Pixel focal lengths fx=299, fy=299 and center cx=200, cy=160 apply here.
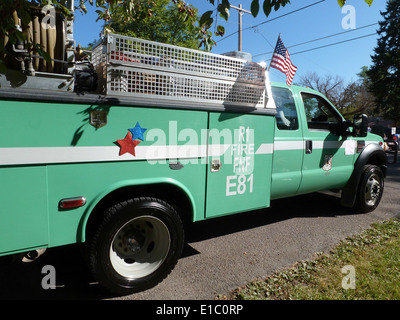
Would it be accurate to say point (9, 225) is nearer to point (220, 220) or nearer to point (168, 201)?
point (168, 201)

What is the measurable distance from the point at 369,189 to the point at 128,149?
4.62 meters

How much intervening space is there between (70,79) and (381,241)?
4.36 m

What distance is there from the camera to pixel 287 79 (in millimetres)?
4871

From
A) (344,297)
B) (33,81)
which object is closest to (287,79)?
(344,297)

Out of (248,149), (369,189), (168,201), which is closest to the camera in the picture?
(168,201)

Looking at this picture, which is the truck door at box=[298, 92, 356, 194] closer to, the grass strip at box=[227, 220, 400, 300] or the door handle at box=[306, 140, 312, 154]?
the door handle at box=[306, 140, 312, 154]

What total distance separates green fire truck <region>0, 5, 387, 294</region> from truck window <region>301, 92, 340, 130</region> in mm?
972

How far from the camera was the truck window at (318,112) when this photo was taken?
4648 mm

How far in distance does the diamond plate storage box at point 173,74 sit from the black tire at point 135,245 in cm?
105

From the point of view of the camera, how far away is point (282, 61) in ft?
15.8

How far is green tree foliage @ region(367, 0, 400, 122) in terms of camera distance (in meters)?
31.5

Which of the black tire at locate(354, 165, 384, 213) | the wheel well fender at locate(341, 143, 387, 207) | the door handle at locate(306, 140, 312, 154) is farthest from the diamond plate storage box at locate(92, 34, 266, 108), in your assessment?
the black tire at locate(354, 165, 384, 213)
